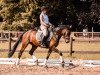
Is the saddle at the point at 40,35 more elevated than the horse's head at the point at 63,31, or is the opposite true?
the horse's head at the point at 63,31

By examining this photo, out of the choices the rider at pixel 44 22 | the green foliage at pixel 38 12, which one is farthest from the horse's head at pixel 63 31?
the green foliage at pixel 38 12

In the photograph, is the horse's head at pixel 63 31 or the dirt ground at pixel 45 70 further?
the horse's head at pixel 63 31

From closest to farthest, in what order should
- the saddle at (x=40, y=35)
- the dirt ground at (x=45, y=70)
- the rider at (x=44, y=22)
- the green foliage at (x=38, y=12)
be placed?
the dirt ground at (x=45, y=70) < the rider at (x=44, y=22) < the saddle at (x=40, y=35) < the green foliage at (x=38, y=12)

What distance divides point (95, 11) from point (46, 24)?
31.9 m

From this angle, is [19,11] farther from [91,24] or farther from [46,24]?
[46,24]

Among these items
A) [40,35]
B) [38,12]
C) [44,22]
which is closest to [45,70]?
[40,35]

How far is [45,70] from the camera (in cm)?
1488

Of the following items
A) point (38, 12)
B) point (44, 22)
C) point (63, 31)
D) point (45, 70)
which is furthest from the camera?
point (38, 12)

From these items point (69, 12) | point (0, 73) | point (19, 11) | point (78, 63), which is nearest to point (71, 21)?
point (69, 12)

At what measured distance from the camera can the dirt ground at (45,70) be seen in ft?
45.8

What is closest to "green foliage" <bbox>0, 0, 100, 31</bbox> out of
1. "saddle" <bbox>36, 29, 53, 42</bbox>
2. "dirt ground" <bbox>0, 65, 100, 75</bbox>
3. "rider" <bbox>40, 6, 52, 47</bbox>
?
"saddle" <bbox>36, 29, 53, 42</bbox>

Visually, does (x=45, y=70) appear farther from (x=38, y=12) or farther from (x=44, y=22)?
(x=38, y=12)

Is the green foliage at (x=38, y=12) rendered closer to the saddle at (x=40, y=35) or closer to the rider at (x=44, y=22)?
the saddle at (x=40, y=35)

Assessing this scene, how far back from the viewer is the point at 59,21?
51781 millimetres
